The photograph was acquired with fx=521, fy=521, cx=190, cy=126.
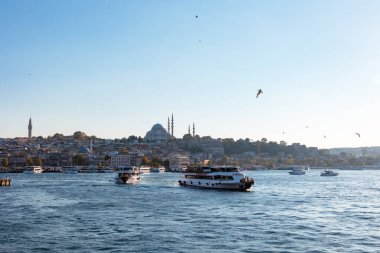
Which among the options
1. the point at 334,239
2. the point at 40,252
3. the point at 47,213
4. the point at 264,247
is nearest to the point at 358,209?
the point at 334,239

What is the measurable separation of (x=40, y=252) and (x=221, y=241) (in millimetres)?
7774

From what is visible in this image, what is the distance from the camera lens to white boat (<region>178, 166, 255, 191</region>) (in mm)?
54562

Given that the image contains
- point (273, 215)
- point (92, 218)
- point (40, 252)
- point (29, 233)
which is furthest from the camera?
point (273, 215)

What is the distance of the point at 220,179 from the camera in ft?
185

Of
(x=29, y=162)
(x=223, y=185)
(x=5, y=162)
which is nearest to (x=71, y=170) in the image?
(x=29, y=162)

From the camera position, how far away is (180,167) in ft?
557

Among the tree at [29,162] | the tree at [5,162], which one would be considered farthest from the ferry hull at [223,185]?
the tree at [29,162]

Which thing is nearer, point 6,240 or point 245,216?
point 6,240

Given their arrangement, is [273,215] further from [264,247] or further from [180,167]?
[180,167]

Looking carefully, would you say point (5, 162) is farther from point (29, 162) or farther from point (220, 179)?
point (220, 179)

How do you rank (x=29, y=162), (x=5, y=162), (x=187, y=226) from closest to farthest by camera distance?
(x=187, y=226)
(x=5, y=162)
(x=29, y=162)

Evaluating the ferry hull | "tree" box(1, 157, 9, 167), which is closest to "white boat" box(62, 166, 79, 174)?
"tree" box(1, 157, 9, 167)

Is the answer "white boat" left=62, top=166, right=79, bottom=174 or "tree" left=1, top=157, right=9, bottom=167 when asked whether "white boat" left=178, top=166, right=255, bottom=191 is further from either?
"tree" left=1, top=157, right=9, bottom=167

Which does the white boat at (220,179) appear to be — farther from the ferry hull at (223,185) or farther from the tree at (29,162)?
the tree at (29,162)
